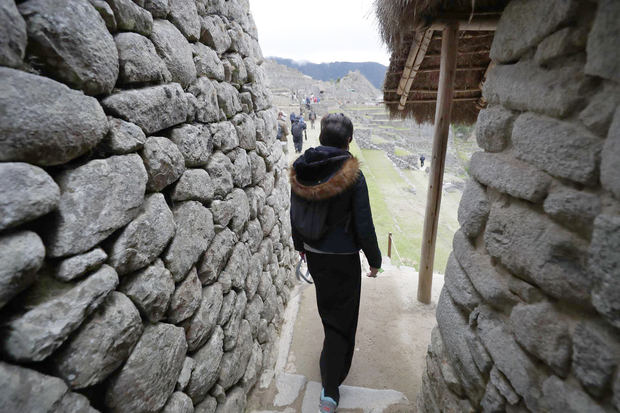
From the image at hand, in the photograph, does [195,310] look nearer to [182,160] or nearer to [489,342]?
[182,160]

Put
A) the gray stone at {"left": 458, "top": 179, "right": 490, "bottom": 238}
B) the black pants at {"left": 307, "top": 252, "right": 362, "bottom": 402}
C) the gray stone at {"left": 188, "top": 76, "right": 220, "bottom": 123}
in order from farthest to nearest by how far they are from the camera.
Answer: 1. the black pants at {"left": 307, "top": 252, "right": 362, "bottom": 402}
2. the gray stone at {"left": 188, "top": 76, "right": 220, "bottom": 123}
3. the gray stone at {"left": 458, "top": 179, "right": 490, "bottom": 238}

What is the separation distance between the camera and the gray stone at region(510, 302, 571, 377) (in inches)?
31.9

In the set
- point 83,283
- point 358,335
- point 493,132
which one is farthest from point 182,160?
point 358,335

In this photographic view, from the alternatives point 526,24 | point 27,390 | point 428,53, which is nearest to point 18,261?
point 27,390

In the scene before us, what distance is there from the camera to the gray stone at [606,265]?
65cm

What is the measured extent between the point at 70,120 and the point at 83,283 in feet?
1.53

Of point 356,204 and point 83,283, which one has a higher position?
point 83,283

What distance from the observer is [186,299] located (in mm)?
1353

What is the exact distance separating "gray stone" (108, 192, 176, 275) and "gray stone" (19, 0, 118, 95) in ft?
1.44

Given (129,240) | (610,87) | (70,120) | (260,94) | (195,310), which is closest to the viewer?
(610,87)

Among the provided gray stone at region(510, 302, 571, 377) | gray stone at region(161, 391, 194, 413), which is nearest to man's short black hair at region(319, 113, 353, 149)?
gray stone at region(510, 302, 571, 377)

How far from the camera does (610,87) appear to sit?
0.70 m

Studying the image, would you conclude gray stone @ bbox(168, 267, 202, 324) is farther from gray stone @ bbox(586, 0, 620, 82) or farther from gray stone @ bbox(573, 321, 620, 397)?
gray stone @ bbox(586, 0, 620, 82)

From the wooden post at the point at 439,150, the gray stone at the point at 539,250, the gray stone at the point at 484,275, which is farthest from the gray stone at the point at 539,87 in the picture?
the wooden post at the point at 439,150
